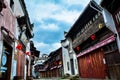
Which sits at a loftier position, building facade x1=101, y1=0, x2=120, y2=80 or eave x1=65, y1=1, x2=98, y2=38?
eave x1=65, y1=1, x2=98, y2=38

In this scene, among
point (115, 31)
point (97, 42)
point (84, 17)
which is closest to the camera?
point (115, 31)

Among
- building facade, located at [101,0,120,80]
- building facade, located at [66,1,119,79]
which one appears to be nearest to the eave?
building facade, located at [66,1,119,79]

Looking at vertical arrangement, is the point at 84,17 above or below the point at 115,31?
above

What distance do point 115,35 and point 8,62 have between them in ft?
20.9

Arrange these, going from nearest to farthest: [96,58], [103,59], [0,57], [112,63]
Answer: [0,57] → [112,63] → [103,59] → [96,58]


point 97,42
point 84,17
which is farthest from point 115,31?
point 84,17

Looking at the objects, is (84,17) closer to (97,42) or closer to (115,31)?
(97,42)

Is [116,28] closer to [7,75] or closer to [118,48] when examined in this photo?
[118,48]

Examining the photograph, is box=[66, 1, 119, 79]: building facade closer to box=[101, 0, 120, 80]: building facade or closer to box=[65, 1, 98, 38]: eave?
box=[65, 1, 98, 38]: eave

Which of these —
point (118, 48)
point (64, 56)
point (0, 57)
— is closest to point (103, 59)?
point (118, 48)

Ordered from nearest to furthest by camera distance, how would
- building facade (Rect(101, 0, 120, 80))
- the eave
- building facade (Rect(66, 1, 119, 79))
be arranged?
building facade (Rect(101, 0, 120, 80))
building facade (Rect(66, 1, 119, 79))
the eave

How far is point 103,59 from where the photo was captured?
11594mm

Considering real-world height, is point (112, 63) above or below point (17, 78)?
above

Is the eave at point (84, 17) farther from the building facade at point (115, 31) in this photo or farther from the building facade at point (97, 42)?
the building facade at point (115, 31)
